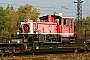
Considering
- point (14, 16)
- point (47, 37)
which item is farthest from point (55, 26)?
point (14, 16)

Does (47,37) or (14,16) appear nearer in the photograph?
(47,37)

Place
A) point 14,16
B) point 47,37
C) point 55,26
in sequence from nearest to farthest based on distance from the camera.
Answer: point 47,37 < point 55,26 < point 14,16

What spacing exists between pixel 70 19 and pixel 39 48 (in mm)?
4144

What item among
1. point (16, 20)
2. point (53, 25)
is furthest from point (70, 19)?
point (16, 20)

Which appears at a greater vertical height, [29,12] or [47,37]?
[29,12]

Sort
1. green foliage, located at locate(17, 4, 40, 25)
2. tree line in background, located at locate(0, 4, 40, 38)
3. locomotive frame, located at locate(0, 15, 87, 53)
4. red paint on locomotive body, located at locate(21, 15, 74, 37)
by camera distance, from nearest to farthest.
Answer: locomotive frame, located at locate(0, 15, 87, 53) < red paint on locomotive body, located at locate(21, 15, 74, 37) < tree line in background, located at locate(0, 4, 40, 38) < green foliage, located at locate(17, 4, 40, 25)

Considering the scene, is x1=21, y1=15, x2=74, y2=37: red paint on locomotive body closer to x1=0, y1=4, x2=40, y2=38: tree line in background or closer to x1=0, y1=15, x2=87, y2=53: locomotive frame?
x1=0, y1=15, x2=87, y2=53: locomotive frame

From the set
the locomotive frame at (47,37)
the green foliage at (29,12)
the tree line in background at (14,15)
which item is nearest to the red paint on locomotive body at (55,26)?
the locomotive frame at (47,37)

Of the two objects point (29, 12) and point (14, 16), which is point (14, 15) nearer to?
point (14, 16)

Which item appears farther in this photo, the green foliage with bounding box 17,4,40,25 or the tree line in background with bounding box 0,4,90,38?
the green foliage with bounding box 17,4,40,25

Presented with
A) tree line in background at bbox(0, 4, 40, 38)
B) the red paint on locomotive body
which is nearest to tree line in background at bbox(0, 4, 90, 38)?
tree line in background at bbox(0, 4, 40, 38)

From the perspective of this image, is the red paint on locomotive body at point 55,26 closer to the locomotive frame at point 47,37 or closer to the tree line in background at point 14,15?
the locomotive frame at point 47,37

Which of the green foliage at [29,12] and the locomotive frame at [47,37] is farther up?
the green foliage at [29,12]

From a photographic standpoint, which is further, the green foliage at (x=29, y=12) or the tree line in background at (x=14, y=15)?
the green foliage at (x=29, y=12)
